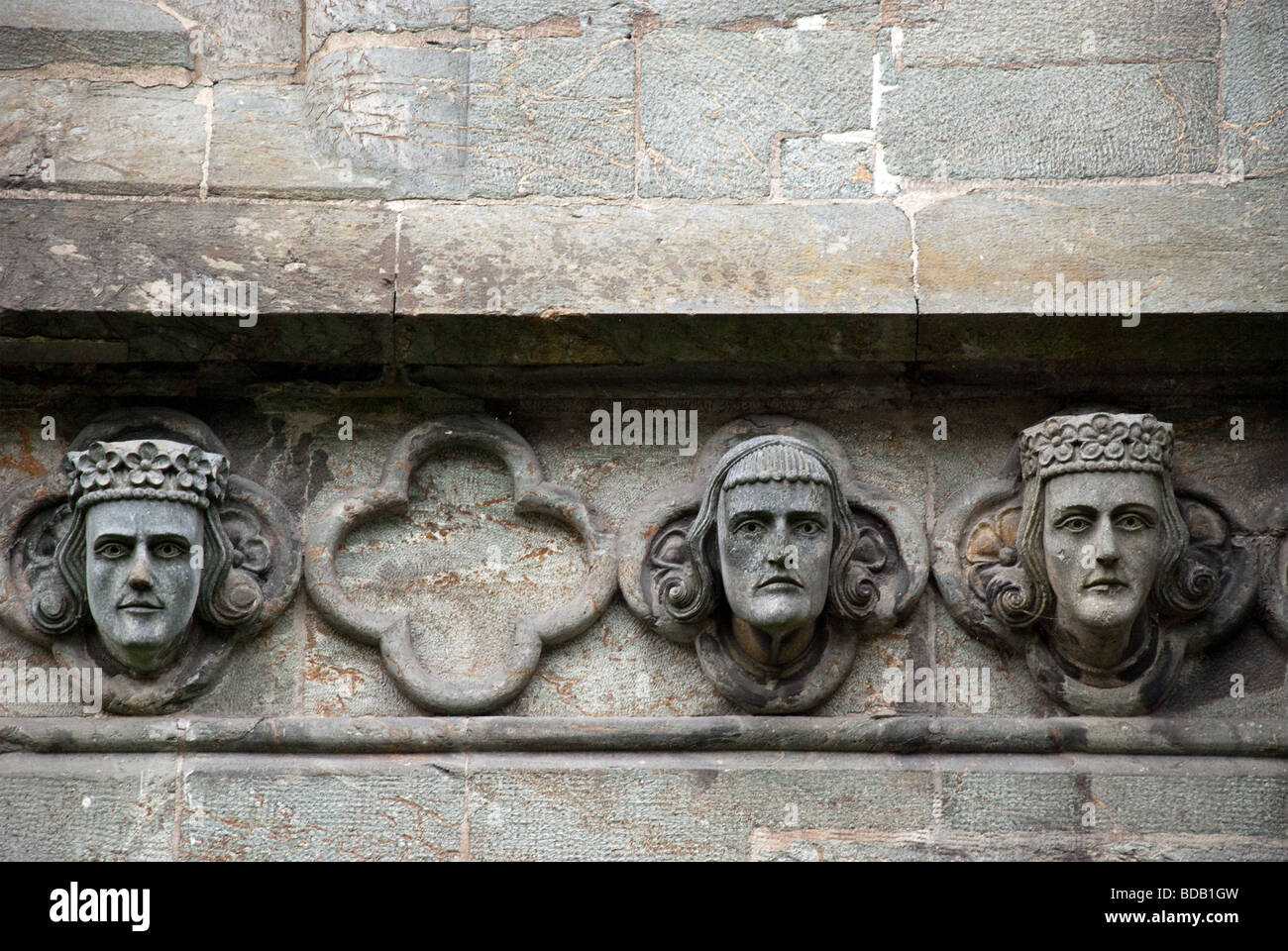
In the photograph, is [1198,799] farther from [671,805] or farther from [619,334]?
[619,334]

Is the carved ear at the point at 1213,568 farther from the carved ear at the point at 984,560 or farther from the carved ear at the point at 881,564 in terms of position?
the carved ear at the point at 881,564

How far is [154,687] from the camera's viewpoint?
4.70 m

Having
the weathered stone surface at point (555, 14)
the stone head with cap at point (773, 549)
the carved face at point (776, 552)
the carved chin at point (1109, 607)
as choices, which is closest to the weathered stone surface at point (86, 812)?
the stone head with cap at point (773, 549)

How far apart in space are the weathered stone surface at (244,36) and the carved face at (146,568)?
1.33 meters

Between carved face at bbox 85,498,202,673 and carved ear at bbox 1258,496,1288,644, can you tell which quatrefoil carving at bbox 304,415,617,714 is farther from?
carved ear at bbox 1258,496,1288,644

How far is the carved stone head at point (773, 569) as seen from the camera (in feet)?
14.8

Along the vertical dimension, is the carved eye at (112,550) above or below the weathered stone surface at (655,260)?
below

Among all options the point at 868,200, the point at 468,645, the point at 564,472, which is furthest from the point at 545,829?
the point at 868,200

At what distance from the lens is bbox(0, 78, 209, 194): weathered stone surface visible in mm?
4945

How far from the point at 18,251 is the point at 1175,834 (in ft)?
10.8

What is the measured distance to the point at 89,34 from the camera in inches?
200

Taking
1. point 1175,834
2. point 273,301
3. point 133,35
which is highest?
point 133,35

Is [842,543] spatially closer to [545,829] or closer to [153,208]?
[545,829]

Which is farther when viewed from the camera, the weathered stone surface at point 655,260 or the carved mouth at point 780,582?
the weathered stone surface at point 655,260
